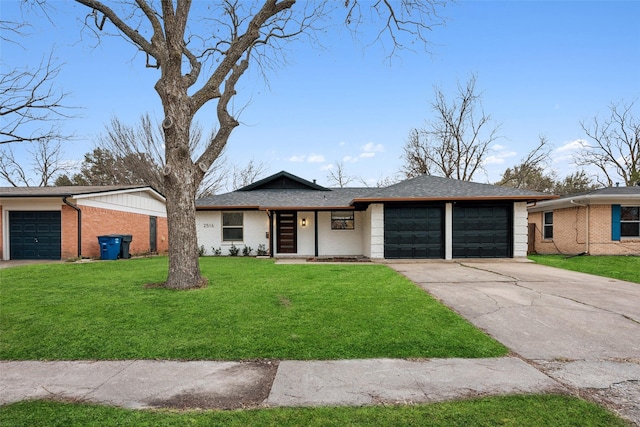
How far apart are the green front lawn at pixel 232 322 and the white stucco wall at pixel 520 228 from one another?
7406 millimetres

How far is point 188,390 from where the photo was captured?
2.75 m

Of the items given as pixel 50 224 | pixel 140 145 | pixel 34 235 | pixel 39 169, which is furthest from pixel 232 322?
pixel 39 169

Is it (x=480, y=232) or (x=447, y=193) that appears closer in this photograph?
(x=447, y=193)

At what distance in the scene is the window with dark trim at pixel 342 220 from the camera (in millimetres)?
15789

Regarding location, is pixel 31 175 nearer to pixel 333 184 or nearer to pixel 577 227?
pixel 333 184

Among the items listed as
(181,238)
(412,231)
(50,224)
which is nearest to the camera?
(181,238)

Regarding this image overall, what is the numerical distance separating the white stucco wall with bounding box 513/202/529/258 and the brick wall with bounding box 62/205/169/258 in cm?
1720

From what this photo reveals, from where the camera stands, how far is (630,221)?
14406mm

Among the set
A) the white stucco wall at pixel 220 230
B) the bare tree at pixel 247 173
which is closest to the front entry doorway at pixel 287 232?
the white stucco wall at pixel 220 230

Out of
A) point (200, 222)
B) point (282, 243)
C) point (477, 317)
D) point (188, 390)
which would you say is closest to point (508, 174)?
point (282, 243)

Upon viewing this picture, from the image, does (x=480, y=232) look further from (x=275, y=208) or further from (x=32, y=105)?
(x=32, y=105)

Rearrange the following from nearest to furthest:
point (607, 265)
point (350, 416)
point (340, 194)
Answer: point (350, 416)
point (607, 265)
point (340, 194)

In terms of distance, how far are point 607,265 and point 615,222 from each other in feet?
13.9

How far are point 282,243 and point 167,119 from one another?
9.60m
